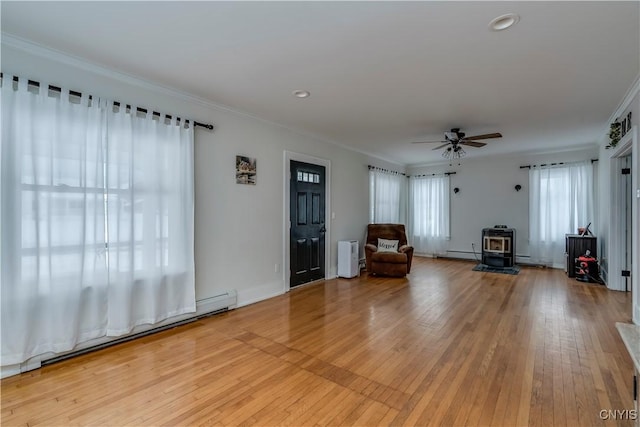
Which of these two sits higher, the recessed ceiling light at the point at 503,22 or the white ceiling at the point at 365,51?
the white ceiling at the point at 365,51

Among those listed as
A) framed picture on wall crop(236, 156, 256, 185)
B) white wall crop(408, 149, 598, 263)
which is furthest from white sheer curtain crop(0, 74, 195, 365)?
white wall crop(408, 149, 598, 263)

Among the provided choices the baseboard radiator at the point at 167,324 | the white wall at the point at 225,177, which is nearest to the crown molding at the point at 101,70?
the white wall at the point at 225,177

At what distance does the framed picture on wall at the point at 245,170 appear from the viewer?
3977 millimetres

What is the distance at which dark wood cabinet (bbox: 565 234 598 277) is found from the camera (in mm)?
5320

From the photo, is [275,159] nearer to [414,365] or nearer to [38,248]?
[38,248]

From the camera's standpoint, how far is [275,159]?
14.8 ft

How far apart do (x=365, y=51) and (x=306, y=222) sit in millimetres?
3058

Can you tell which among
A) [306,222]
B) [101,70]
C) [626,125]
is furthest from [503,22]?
[306,222]

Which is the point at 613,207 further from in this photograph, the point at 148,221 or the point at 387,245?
the point at 148,221

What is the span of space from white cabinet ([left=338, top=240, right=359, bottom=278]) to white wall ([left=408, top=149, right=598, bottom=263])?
338 cm

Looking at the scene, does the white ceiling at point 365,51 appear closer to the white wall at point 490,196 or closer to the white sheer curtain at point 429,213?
the white wall at point 490,196

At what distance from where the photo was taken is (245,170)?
4.05 m

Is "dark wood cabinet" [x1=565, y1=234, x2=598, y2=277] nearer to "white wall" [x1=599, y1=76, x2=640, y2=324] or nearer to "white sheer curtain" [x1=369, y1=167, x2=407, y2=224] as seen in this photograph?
"white wall" [x1=599, y1=76, x2=640, y2=324]

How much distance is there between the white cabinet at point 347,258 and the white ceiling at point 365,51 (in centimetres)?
248
